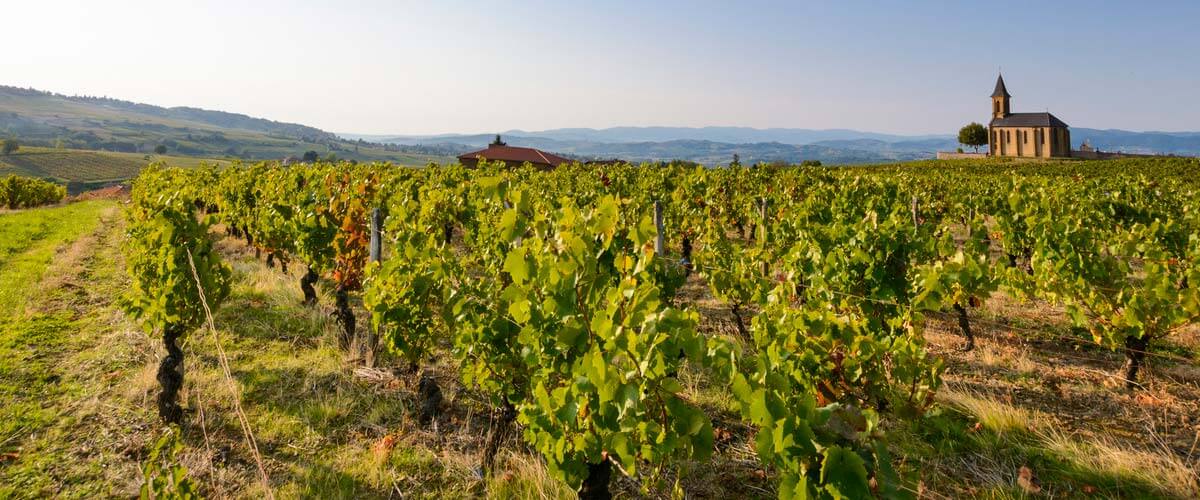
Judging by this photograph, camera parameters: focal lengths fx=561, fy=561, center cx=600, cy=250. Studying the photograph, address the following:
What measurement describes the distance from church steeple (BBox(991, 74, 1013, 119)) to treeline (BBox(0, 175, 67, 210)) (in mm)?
112391

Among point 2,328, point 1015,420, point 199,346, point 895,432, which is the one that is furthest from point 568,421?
point 2,328

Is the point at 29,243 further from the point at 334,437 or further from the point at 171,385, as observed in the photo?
the point at 334,437

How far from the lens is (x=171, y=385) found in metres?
4.95

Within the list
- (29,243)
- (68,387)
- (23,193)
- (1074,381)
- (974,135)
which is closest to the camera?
(68,387)

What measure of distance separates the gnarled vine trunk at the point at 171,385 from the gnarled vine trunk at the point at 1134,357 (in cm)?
898

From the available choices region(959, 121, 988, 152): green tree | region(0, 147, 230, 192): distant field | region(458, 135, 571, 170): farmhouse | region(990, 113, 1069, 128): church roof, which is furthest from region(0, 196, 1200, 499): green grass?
region(959, 121, 988, 152): green tree

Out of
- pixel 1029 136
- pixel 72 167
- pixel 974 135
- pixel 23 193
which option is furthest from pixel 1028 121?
pixel 72 167

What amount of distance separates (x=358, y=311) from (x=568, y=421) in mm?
6821

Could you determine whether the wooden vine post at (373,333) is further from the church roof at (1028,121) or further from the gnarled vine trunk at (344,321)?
the church roof at (1028,121)

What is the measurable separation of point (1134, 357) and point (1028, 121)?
96.4 m

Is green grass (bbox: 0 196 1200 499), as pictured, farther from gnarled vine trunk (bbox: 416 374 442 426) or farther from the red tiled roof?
the red tiled roof

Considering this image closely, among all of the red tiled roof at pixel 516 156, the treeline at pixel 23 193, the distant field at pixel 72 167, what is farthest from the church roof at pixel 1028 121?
the distant field at pixel 72 167

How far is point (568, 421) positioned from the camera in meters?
2.79

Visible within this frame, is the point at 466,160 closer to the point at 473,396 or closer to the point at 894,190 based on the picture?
the point at 894,190
